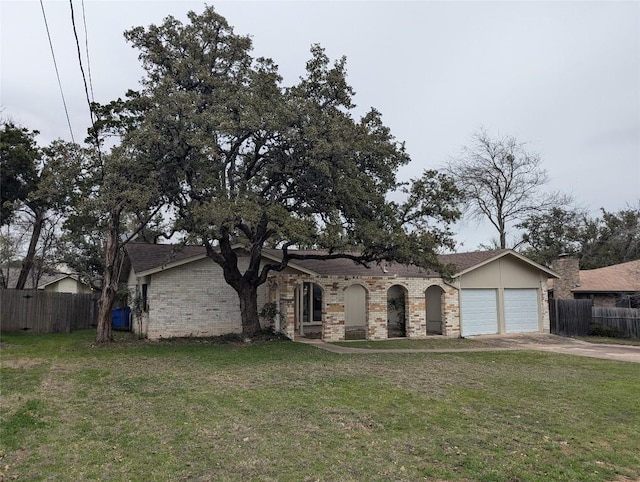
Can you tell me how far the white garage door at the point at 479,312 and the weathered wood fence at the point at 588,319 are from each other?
3.88 metres

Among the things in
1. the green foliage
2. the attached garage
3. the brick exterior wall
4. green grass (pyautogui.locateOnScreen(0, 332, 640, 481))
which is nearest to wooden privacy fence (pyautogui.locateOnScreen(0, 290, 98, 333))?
the green foliage

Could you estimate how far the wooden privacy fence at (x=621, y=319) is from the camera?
2002cm

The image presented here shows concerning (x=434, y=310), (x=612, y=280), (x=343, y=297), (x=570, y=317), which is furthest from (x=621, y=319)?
(x=343, y=297)

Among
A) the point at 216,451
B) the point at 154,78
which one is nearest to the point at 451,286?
the point at 154,78

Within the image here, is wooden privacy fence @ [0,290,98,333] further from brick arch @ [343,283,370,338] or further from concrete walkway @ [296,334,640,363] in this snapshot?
brick arch @ [343,283,370,338]

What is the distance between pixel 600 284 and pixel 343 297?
1485 centimetres

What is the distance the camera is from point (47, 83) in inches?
471

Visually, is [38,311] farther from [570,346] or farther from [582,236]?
[582,236]

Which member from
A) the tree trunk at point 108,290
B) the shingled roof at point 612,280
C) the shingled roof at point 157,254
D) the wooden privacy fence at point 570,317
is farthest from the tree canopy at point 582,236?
the tree trunk at point 108,290

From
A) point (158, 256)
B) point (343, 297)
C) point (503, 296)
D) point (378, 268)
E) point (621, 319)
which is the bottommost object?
point (621, 319)

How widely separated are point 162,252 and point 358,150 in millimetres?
10401

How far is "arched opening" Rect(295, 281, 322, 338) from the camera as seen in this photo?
66.1 feet

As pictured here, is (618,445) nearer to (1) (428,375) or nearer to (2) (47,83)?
(1) (428,375)

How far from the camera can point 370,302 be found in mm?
18562
